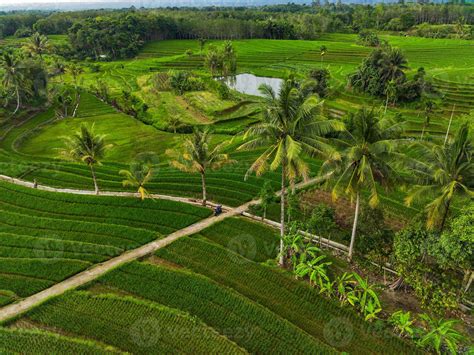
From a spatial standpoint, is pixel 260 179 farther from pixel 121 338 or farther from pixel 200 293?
pixel 121 338

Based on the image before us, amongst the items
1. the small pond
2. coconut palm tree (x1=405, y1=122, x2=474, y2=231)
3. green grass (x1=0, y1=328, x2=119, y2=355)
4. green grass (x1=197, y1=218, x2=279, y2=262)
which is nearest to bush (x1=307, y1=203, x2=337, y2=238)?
green grass (x1=197, y1=218, x2=279, y2=262)

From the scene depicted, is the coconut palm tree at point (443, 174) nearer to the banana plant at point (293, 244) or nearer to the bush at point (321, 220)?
the bush at point (321, 220)

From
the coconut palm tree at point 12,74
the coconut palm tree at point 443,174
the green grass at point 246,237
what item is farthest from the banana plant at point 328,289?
the coconut palm tree at point 12,74

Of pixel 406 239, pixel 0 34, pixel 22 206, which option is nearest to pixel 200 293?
pixel 406 239

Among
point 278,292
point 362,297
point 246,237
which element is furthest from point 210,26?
point 362,297

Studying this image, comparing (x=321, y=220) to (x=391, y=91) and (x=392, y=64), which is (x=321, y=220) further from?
(x=392, y=64)

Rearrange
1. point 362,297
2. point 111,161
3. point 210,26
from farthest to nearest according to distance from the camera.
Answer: point 210,26
point 111,161
point 362,297
